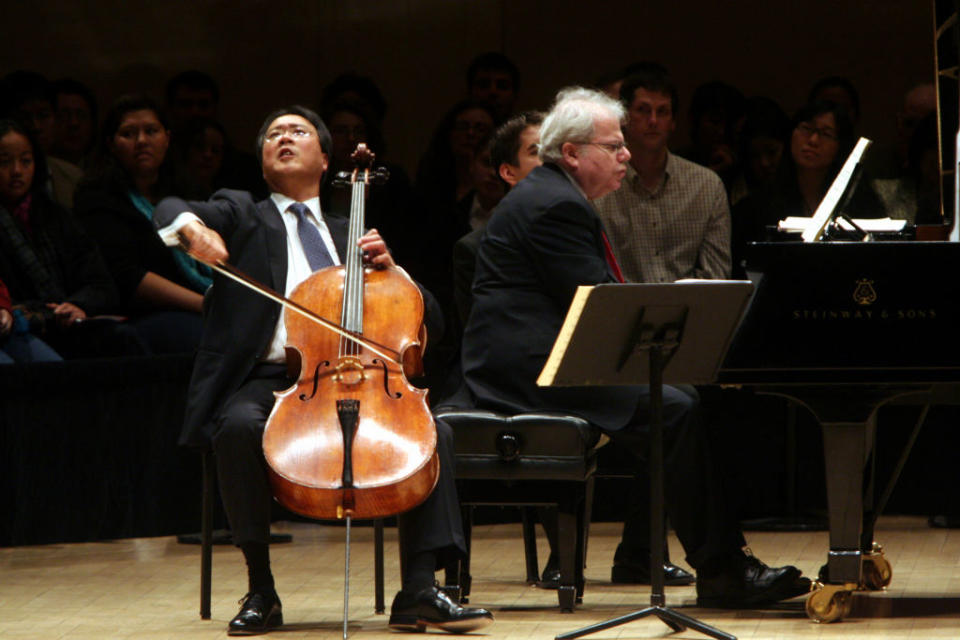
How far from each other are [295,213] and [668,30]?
3570 mm

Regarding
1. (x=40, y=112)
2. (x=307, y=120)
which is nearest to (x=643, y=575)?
(x=307, y=120)

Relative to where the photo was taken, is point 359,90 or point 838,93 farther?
point 359,90

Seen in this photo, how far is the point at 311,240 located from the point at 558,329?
2.15 ft

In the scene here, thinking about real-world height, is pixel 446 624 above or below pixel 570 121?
below

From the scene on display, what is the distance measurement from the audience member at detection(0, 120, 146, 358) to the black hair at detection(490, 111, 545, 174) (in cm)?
148

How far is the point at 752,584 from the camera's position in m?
4.06

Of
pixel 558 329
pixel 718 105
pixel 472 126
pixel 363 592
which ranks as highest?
pixel 718 105

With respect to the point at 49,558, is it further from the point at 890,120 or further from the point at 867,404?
the point at 890,120

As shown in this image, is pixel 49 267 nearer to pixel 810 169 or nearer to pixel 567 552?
pixel 567 552

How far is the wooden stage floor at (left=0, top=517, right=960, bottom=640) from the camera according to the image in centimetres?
390

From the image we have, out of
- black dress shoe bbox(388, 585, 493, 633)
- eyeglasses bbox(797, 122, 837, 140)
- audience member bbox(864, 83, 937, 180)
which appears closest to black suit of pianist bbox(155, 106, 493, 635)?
black dress shoe bbox(388, 585, 493, 633)

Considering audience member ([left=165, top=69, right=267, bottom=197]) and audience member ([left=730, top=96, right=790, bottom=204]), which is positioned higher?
audience member ([left=165, top=69, right=267, bottom=197])

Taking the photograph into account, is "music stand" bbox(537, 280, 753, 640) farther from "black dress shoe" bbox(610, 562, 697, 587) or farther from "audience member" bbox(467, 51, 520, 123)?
"audience member" bbox(467, 51, 520, 123)

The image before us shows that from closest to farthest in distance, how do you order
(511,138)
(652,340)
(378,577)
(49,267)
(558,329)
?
(652,340), (558,329), (378,577), (511,138), (49,267)
